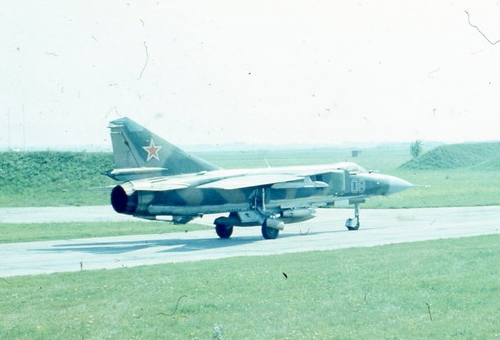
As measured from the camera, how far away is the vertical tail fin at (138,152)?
27672 millimetres

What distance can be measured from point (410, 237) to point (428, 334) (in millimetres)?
17142

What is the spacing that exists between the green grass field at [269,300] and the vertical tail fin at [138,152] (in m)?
7.10

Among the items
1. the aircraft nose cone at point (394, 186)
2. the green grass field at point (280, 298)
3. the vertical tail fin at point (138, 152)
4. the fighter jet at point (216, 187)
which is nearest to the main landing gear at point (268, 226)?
the fighter jet at point (216, 187)

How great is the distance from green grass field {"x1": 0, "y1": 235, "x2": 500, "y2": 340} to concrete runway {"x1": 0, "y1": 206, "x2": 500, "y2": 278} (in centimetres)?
316

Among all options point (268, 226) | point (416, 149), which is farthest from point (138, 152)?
point (416, 149)

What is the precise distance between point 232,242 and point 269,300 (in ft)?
47.7

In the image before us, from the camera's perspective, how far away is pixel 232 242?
29.6 metres

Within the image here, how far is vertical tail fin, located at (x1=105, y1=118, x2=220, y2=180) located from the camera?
2767 cm

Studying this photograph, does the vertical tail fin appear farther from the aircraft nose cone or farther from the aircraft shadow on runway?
the aircraft nose cone

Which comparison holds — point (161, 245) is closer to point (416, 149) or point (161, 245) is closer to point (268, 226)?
point (268, 226)

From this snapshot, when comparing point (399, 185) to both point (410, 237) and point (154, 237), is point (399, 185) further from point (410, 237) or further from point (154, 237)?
point (154, 237)

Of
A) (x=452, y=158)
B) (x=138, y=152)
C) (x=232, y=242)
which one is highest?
(x=452, y=158)

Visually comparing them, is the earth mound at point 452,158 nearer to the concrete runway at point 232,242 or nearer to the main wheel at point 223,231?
the concrete runway at point 232,242

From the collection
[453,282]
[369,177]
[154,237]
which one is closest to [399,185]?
[369,177]
